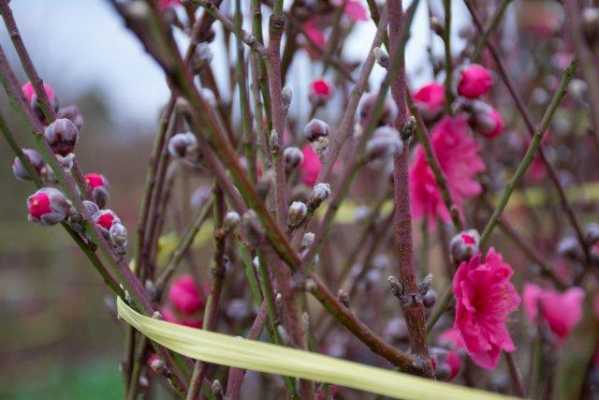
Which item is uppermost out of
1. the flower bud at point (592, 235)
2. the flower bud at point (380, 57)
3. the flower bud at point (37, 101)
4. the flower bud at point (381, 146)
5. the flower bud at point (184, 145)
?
the flower bud at point (380, 57)

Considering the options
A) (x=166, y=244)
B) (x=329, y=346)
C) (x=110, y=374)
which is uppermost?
(x=166, y=244)

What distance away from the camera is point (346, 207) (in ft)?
5.49

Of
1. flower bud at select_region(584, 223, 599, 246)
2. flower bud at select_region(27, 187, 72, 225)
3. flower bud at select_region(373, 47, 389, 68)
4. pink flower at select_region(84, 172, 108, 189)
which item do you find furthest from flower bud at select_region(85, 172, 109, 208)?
flower bud at select_region(584, 223, 599, 246)

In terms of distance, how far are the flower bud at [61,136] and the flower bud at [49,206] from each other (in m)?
0.08

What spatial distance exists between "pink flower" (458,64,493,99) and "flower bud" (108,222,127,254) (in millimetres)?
486

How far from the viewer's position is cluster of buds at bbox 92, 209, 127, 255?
683mm

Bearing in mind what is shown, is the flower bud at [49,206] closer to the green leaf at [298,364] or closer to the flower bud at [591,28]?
the green leaf at [298,364]

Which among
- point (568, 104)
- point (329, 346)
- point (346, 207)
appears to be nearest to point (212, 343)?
point (329, 346)

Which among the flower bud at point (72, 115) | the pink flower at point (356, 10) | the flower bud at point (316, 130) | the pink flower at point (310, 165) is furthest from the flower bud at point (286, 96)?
the pink flower at point (310, 165)

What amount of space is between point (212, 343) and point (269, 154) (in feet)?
0.64

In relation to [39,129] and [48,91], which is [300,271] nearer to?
[39,129]

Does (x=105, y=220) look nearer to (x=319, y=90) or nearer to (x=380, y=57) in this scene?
(x=380, y=57)

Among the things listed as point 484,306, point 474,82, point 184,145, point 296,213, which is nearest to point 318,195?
point 296,213

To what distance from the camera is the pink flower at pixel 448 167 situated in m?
1.01
